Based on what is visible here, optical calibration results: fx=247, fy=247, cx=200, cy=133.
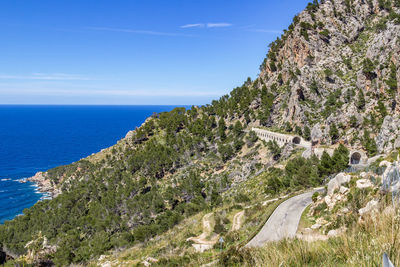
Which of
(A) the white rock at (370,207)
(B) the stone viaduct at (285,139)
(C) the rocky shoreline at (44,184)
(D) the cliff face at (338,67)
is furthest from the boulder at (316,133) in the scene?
(C) the rocky shoreline at (44,184)

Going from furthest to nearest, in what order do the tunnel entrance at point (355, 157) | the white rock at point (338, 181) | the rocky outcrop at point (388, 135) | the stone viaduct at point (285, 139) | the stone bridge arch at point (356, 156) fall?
1. the stone viaduct at point (285, 139)
2. the tunnel entrance at point (355, 157)
3. the stone bridge arch at point (356, 156)
4. the rocky outcrop at point (388, 135)
5. the white rock at point (338, 181)

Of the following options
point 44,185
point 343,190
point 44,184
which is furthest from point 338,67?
point 44,184

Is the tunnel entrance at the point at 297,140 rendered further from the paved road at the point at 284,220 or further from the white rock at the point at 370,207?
the white rock at the point at 370,207

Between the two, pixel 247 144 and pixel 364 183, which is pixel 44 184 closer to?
pixel 247 144

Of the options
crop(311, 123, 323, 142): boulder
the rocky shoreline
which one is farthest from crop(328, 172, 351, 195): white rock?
the rocky shoreline

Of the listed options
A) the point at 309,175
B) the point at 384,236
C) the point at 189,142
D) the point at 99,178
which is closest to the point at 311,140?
the point at 309,175

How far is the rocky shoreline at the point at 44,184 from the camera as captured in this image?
100894 millimetres

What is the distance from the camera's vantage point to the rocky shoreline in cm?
10089

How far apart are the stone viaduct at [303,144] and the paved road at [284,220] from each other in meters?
21.4

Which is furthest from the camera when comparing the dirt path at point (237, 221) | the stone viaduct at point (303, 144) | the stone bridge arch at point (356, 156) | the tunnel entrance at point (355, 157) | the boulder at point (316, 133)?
the boulder at point (316, 133)

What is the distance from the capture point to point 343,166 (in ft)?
127

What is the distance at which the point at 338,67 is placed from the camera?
8044cm

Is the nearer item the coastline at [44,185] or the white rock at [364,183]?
the white rock at [364,183]

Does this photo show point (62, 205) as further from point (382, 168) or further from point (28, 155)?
Answer: point (28, 155)
